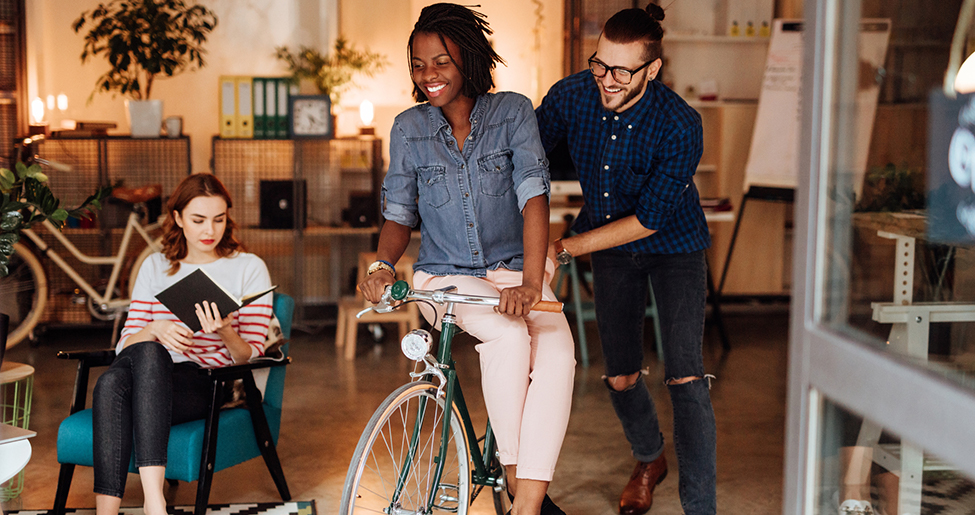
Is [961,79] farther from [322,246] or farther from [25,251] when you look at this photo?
[322,246]

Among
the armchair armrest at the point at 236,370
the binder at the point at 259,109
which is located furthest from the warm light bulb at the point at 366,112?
the armchair armrest at the point at 236,370

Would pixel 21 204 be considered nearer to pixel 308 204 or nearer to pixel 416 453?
pixel 416 453

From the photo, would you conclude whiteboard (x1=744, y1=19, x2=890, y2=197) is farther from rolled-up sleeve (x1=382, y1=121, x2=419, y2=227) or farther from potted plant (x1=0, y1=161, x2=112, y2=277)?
potted plant (x1=0, y1=161, x2=112, y2=277)

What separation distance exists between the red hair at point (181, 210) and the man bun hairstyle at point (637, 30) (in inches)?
46.6

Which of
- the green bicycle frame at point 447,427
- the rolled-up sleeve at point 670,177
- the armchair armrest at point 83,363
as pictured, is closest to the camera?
the green bicycle frame at point 447,427

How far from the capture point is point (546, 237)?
6.62 feet

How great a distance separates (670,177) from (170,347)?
1.42 m

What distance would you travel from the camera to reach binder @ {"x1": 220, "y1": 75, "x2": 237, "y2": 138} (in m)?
5.09

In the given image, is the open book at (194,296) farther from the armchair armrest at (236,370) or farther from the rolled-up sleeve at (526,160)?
the rolled-up sleeve at (526,160)

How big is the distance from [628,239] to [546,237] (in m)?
0.33

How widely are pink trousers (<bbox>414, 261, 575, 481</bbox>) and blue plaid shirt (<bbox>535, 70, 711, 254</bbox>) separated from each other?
16.9 inches

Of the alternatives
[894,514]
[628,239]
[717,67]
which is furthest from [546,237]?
[717,67]

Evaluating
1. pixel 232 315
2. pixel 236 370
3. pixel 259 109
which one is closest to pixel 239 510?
pixel 236 370

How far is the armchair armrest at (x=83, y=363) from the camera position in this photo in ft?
7.95
